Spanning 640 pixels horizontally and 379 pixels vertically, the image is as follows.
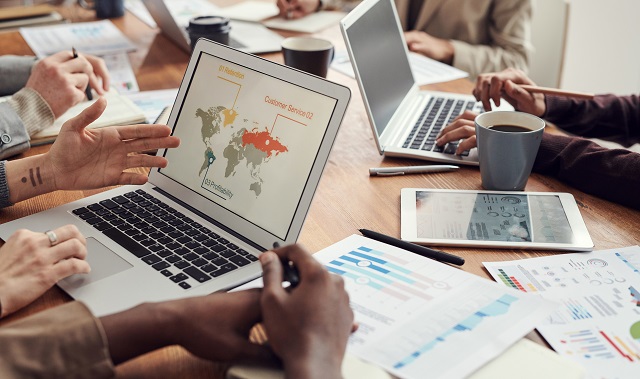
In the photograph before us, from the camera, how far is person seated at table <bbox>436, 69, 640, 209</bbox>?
117 cm

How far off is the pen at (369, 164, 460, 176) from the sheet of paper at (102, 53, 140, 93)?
2.29ft

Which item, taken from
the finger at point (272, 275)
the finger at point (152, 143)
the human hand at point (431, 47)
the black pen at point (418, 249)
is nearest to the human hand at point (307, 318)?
the finger at point (272, 275)

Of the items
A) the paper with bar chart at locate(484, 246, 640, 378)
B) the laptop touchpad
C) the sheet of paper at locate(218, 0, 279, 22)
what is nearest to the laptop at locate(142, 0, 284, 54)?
the sheet of paper at locate(218, 0, 279, 22)

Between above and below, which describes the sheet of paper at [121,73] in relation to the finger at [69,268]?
below

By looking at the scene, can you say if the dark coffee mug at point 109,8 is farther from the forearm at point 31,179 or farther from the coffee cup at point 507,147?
the coffee cup at point 507,147

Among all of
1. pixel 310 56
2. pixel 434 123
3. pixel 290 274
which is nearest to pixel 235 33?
pixel 310 56

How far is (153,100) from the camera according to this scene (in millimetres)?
1580

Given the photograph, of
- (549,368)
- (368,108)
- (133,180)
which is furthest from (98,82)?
(549,368)

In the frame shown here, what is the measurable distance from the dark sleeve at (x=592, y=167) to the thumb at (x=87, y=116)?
0.77m

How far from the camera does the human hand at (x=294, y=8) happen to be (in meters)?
2.22

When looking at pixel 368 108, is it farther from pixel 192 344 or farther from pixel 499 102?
pixel 192 344

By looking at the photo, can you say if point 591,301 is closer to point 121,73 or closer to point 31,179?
point 31,179

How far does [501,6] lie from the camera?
2.14m

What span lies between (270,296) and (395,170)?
0.58m
